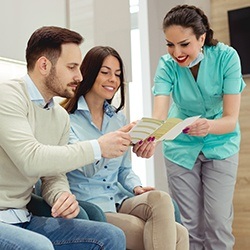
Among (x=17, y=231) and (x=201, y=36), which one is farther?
(x=201, y=36)

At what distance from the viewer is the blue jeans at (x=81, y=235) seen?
1333 mm

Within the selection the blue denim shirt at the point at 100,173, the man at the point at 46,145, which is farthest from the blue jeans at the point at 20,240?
the blue denim shirt at the point at 100,173

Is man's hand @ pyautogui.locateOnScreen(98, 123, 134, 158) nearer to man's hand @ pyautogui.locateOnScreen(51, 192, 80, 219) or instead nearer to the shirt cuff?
the shirt cuff

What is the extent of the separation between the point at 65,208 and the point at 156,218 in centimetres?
43

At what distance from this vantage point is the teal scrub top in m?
2.19

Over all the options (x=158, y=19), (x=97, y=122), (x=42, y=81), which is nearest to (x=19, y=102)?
(x=42, y=81)

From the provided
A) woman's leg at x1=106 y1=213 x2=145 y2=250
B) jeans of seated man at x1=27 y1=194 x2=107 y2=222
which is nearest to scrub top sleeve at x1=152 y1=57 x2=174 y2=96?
woman's leg at x1=106 y1=213 x2=145 y2=250

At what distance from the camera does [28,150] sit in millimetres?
1321

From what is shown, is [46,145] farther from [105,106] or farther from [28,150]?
[105,106]

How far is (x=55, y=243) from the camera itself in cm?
136

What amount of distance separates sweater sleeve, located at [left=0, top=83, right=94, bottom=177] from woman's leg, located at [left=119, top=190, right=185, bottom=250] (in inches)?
17.6

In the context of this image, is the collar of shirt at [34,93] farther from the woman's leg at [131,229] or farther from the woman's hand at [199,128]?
the woman's hand at [199,128]

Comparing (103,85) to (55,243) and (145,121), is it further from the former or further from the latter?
→ (55,243)

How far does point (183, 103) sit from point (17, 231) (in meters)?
1.26
